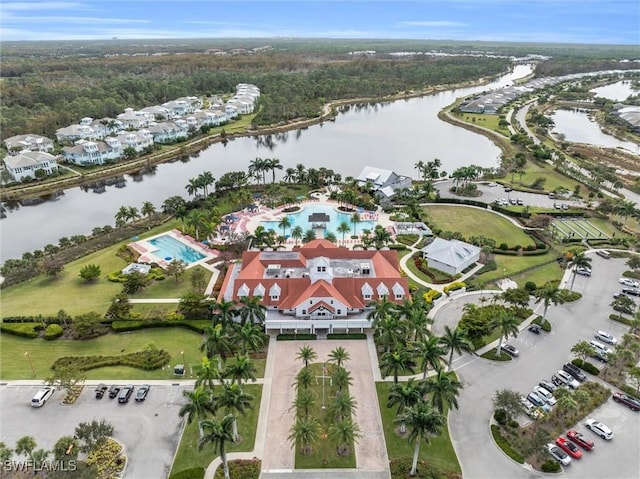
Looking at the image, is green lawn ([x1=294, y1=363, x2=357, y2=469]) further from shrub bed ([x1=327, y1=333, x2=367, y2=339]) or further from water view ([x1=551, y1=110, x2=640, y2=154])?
water view ([x1=551, y1=110, x2=640, y2=154])

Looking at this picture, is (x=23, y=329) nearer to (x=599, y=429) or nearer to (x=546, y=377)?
(x=546, y=377)

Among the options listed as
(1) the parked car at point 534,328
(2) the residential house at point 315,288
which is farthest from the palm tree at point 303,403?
(1) the parked car at point 534,328

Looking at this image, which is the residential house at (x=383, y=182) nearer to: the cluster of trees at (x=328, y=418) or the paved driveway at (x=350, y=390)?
the paved driveway at (x=350, y=390)

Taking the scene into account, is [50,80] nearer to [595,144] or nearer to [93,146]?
[93,146]

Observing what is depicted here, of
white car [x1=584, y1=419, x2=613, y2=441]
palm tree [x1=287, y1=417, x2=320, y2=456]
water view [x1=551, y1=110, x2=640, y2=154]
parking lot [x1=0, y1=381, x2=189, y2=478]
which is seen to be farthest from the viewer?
water view [x1=551, y1=110, x2=640, y2=154]

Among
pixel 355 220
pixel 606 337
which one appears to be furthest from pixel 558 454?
pixel 355 220

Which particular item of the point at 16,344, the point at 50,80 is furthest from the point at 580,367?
the point at 50,80

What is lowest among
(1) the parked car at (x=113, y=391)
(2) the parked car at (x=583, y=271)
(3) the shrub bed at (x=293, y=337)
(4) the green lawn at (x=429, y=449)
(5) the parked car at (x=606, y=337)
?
(1) the parked car at (x=113, y=391)

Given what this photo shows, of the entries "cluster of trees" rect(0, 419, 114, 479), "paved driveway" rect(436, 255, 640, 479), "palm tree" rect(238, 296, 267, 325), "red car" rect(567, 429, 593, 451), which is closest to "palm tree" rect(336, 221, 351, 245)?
"paved driveway" rect(436, 255, 640, 479)
